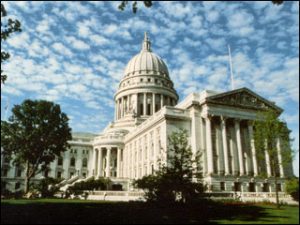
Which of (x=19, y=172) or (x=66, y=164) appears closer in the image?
(x=19, y=172)

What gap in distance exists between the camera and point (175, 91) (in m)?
106

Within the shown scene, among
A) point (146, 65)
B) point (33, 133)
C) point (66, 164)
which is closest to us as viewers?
point (33, 133)

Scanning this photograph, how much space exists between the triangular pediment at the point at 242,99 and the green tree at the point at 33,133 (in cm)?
2766

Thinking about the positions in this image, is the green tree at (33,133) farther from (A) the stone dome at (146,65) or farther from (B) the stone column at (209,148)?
(A) the stone dome at (146,65)

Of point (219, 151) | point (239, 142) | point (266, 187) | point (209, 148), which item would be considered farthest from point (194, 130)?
point (266, 187)

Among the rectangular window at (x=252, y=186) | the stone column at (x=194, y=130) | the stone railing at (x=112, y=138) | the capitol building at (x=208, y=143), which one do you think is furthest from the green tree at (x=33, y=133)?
the rectangular window at (x=252, y=186)

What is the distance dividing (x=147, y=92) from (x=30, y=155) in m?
52.8

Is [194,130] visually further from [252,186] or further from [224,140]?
[252,186]

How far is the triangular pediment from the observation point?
58.7 m

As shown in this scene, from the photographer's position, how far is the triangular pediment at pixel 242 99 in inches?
2310

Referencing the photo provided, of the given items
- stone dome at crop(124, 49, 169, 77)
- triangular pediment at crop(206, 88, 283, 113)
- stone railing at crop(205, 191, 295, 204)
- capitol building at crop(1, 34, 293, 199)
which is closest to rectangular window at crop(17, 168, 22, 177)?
capitol building at crop(1, 34, 293, 199)

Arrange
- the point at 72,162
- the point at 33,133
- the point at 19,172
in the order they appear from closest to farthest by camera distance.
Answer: the point at 33,133
the point at 19,172
the point at 72,162

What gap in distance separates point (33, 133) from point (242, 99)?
38896mm

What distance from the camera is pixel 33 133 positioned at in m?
49.6
